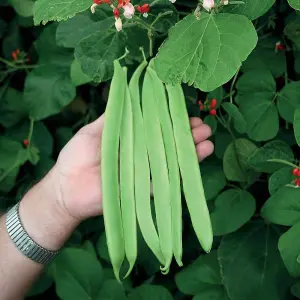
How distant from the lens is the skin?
1456 mm

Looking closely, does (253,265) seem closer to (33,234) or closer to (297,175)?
(297,175)

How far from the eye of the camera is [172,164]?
1.31 metres

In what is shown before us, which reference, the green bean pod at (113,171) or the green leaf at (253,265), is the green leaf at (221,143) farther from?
the green bean pod at (113,171)

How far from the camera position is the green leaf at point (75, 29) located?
4.73 feet

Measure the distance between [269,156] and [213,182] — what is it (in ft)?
0.53

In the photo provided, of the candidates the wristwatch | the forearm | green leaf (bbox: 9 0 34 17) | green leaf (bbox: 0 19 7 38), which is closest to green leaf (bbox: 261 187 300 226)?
the forearm

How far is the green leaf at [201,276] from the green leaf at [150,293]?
1.8 inches

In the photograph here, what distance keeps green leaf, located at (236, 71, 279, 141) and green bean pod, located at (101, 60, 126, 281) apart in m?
0.31

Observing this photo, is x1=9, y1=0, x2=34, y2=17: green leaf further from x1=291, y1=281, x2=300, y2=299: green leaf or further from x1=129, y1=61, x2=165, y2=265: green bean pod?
x1=291, y1=281, x2=300, y2=299: green leaf

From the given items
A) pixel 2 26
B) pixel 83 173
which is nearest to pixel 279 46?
pixel 83 173

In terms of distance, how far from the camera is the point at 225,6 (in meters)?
1.16

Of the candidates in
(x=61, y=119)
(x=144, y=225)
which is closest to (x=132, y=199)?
(x=144, y=225)

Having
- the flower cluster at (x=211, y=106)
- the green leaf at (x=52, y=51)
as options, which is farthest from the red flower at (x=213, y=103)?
the green leaf at (x=52, y=51)

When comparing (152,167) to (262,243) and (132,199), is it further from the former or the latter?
(262,243)
